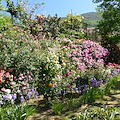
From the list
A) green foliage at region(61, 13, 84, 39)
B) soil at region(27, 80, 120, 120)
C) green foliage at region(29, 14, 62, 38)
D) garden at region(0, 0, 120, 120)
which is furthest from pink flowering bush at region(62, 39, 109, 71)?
green foliage at region(61, 13, 84, 39)

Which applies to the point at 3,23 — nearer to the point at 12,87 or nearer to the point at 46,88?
the point at 12,87

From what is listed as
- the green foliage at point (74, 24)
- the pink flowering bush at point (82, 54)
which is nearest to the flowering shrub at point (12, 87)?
the pink flowering bush at point (82, 54)

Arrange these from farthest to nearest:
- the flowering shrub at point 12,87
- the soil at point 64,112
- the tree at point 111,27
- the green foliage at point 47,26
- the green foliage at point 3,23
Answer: the tree at point 111,27 < the green foliage at point 47,26 < the green foliage at point 3,23 < the flowering shrub at point 12,87 < the soil at point 64,112

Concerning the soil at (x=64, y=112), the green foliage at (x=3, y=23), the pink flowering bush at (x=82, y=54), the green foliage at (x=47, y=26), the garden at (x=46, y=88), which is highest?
the green foliage at (x=47, y=26)

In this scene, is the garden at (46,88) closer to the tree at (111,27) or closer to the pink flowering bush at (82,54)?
the pink flowering bush at (82,54)

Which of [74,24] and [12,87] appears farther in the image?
[74,24]

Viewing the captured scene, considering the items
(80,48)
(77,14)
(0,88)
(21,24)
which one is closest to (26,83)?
(0,88)

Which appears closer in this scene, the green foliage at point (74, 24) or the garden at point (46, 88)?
the garden at point (46, 88)

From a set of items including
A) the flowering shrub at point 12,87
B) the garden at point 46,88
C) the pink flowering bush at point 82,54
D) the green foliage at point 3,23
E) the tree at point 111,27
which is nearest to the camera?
the garden at point 46,88

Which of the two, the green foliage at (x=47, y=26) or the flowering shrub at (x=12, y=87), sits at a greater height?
the green foliage at (x=47, y=26)

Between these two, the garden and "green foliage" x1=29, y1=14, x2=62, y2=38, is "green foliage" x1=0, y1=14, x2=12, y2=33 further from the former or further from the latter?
"green foliage" x1=29, y1=14, x2=62, y2=38

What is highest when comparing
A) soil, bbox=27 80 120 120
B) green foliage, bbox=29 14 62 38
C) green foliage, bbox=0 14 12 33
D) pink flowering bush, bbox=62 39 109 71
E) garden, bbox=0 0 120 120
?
green foliage, bbox=29 14 62 38

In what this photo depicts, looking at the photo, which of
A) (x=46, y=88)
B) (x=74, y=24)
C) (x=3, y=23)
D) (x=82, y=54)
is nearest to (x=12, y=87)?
(x=46, y=88)

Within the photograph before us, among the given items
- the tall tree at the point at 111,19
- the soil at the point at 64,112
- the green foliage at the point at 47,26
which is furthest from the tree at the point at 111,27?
the soil at the point at 64,112
